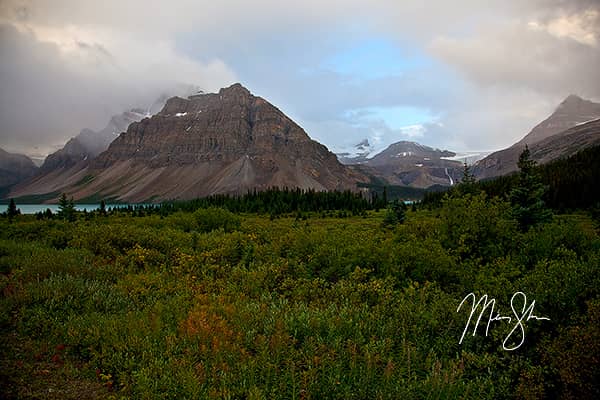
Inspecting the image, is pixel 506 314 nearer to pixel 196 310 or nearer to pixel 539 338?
pixel 539 338

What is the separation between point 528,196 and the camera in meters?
35.6

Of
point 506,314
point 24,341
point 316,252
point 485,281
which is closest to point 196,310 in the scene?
point 24,341

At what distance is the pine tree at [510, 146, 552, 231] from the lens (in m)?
34.2

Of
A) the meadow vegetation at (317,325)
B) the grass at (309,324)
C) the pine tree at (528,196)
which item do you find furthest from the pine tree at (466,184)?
the meadow vegetation at (317,325)

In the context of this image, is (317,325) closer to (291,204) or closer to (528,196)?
(528,196)

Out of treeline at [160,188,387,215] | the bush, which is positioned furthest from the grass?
treeline at [160,188,387,215]

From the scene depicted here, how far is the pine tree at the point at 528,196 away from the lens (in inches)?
1348

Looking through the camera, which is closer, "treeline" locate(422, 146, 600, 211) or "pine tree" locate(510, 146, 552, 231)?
"pine tree" locate(510, 146, 552, 231)

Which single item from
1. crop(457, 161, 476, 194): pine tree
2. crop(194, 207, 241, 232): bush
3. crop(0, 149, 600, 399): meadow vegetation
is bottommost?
crop(0, 149, 600, 399): meadow vegetation

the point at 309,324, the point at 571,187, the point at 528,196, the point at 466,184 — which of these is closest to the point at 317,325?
the point at 309,324

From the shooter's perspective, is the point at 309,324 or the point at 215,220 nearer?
the point at 309,324

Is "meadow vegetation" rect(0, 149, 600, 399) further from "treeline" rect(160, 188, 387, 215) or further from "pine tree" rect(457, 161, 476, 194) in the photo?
"treeline" rect(160, 188, 387, 215)
